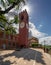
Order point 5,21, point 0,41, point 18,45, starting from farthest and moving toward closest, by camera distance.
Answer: point 18,45 → point 0,41 → point 5,21

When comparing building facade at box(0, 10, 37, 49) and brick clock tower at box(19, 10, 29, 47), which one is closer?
building facade at box(0, 10, 37, 49)

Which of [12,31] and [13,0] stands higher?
[13,0]

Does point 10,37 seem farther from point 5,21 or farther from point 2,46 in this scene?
point 5,21

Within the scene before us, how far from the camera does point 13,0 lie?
24609 millimetres

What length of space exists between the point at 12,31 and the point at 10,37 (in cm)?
5472

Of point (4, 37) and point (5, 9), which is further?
point (4, 37)

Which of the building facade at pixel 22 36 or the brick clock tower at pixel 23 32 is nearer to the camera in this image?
the building facade at pixel 22 36

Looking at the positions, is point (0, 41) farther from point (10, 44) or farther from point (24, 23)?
point (24, 23)

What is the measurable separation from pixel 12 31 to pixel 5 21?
2704 millimetres

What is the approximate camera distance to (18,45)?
299ft

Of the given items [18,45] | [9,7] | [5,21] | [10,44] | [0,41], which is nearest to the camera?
[9,7]

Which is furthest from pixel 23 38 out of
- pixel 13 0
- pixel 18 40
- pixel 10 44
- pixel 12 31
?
pixel 13 0

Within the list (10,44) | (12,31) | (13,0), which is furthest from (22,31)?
(13,0)

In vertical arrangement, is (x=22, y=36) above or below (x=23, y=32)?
below
